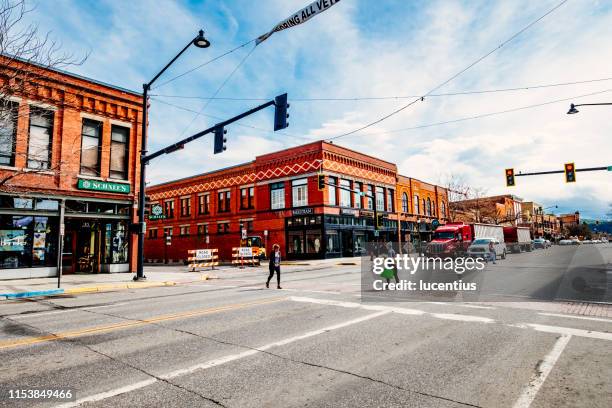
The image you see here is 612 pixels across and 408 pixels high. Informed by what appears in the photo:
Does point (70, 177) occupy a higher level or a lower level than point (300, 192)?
lower

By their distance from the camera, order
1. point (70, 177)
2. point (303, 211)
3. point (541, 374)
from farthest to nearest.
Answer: point (303, 211), point (70, 177), point (541, 374)

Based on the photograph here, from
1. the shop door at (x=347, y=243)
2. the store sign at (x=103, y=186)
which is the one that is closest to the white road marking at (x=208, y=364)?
the store sign at (x=103, y=186)

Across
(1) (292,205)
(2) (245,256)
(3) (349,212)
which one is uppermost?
(1) (292,205)

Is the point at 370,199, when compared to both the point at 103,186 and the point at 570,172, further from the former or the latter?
the point at 103,186

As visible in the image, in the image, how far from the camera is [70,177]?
61.8ft

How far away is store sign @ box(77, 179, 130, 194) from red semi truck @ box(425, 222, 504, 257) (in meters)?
20.6

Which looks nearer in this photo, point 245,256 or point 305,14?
point 305,14

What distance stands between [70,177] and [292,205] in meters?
20.3

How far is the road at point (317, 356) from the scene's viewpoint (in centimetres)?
388

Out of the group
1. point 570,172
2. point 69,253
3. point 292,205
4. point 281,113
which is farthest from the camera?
point 292,205

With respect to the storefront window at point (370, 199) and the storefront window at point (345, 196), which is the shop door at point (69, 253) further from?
the storefront window at point (370, 199)

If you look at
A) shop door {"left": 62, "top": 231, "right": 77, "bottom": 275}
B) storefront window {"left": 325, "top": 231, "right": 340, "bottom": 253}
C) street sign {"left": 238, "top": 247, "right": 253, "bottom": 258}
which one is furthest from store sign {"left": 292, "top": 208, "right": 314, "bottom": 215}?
shop door {"left": 62, "top": 231, "right": 77, "bottom": 275}

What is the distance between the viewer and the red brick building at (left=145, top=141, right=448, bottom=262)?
34344 millimetres

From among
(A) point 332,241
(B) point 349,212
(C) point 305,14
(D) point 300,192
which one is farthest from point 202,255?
(C) point 305,14
